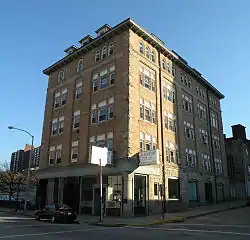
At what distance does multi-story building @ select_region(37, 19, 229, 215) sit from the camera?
24531mm

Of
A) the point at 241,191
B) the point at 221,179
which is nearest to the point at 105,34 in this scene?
the point at 221,179

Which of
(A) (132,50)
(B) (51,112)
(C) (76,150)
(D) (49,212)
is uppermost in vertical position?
(A) (132,50)

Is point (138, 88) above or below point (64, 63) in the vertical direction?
below

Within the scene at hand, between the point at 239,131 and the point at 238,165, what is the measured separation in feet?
27.7

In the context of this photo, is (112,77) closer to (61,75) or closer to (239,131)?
(61,75)

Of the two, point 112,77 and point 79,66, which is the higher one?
point 79,66

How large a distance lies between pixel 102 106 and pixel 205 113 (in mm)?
18858

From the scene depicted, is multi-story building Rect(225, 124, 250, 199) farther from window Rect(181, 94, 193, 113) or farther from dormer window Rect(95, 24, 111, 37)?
dormer window Rect(95, 24, 111, 37)

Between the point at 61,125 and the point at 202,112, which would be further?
the point at 202,112

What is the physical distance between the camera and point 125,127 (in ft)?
80.6

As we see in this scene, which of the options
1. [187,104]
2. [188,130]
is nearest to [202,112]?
[187,104]

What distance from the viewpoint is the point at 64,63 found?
35312 millimetres

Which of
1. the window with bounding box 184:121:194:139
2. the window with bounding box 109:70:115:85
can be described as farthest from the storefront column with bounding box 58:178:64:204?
the window with bounding box 184:121:194:139

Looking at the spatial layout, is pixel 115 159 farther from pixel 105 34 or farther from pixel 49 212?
pixel 105 34
